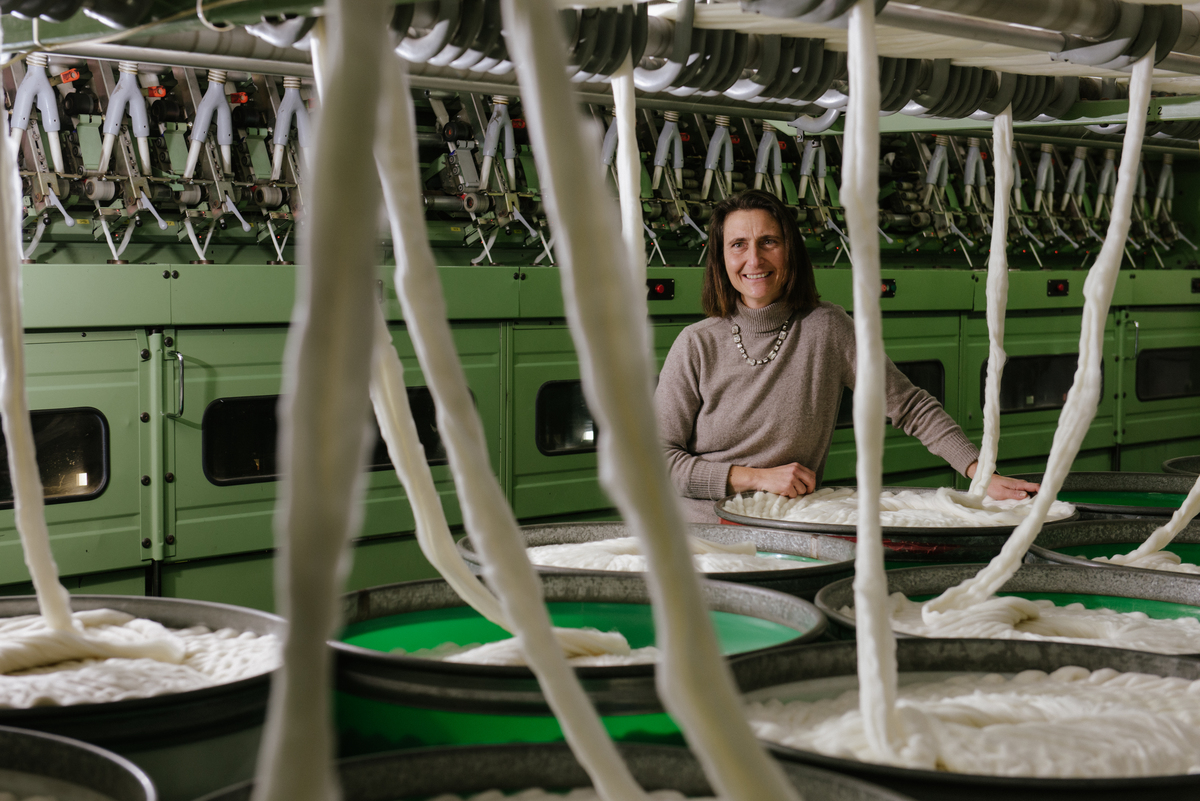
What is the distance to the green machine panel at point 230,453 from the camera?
8.80 feet

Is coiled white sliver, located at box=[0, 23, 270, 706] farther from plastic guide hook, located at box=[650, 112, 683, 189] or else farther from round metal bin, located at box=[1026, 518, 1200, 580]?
plastic guide hook, located at box=[650, 112, 683, 189]

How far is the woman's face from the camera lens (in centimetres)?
230

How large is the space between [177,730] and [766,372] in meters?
1.72

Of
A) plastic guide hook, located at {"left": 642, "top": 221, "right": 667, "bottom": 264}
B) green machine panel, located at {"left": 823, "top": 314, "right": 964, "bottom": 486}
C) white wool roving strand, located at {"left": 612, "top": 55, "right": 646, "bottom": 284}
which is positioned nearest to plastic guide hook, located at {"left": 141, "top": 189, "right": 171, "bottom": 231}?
plastic guide hook, located at {"left": 642, "top": 221, "right": 667, "bottom": 264}

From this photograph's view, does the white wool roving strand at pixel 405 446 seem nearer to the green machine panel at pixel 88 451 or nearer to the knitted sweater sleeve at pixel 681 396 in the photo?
the knitted sweater sleeve at pixel 681 396

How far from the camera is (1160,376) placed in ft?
16.2

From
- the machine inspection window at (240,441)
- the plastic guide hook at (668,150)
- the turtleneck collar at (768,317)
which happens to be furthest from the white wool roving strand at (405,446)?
the plastic guide hook at (668,150)

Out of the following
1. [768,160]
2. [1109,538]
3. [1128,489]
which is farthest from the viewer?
[768,160]

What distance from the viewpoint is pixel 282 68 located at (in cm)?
135

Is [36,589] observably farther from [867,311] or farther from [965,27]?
[965,27]

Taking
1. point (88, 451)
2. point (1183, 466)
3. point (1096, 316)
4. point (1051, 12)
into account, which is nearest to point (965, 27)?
point (1051, 12)

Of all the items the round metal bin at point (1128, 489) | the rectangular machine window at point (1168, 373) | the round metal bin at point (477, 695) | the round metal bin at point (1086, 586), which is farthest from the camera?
the rectangular machine window at point (1168, 373)

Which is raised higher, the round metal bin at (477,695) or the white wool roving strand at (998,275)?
the white wool roving strand at (998,275)

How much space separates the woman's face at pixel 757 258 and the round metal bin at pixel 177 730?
70.1 inches
